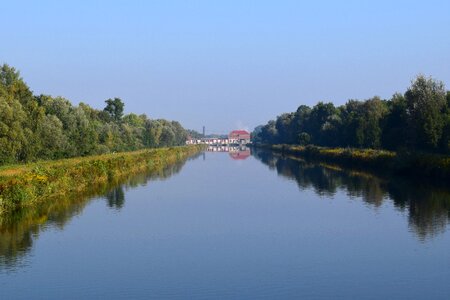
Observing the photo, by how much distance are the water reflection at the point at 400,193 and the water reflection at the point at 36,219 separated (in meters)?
18.3

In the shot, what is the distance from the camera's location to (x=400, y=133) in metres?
80.9

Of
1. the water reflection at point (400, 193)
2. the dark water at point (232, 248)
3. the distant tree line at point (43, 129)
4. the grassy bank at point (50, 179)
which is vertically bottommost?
the dark water at point (232, 248)

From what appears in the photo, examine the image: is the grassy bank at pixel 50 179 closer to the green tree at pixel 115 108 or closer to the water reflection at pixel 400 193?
the water reflection at pixel 400 193

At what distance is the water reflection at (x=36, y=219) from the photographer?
26.3 m

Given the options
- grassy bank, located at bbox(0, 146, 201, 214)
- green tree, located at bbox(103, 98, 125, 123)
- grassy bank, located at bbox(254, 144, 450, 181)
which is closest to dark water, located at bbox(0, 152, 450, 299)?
grassy bank, located at bbox(0, 146, 201, 214)

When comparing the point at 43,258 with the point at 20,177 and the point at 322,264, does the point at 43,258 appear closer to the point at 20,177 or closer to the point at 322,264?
the point at 322,264

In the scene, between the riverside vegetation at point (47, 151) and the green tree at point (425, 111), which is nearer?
the riverside vegetation at point (47, 151)

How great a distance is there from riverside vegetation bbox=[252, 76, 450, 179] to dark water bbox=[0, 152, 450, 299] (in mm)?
16603

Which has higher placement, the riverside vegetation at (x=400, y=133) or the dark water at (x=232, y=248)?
the riverside vegetation at (x=400, y=133)

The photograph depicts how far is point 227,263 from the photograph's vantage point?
2438 centimetres

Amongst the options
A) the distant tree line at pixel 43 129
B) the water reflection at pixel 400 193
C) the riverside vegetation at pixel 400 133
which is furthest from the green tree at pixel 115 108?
the water reflection at pixel 400 193

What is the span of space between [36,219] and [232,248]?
44.3 feet

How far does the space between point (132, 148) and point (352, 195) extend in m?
81.4

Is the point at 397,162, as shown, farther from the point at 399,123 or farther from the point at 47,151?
the point at 47,151
